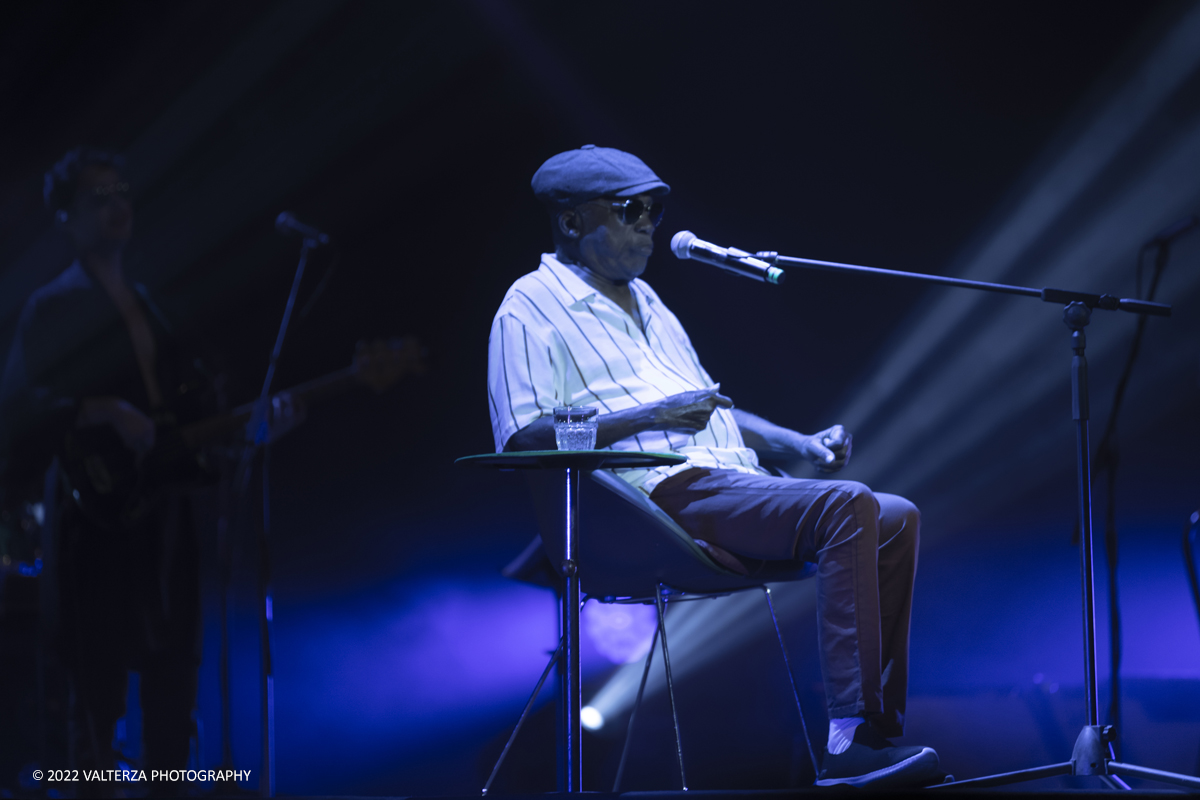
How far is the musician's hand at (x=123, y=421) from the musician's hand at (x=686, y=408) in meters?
1.80

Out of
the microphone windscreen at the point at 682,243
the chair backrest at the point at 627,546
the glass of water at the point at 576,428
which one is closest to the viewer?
the glass of water at the point at 576,428

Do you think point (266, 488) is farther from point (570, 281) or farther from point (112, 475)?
point (570, 281)

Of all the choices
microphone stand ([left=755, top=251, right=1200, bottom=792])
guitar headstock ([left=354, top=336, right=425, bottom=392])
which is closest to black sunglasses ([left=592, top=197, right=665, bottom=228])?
microphone stand ([left=755, top=251, right=1200, bottom=792])

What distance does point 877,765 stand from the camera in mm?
1701

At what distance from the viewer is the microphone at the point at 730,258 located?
2002 mm

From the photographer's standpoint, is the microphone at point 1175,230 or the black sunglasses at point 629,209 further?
the microphone at point 1175,230

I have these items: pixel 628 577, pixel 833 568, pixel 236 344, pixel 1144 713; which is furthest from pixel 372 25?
pixel 1144 713

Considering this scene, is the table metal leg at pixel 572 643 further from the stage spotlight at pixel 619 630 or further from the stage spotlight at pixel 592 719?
the stage spotlight at pixel 619 630

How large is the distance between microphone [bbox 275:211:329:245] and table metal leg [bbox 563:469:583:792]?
5.60 ft

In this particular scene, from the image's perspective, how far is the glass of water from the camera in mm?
1941

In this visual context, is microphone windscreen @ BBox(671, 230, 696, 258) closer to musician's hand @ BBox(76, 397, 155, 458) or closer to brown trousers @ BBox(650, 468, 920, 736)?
brown trousers @ BBox(650, 468, 920, 736)

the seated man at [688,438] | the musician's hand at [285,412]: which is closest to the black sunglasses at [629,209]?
the seated man at [688,438]

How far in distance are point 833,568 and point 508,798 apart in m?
0.72

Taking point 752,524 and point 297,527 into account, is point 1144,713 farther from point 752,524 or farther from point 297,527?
point 297,527
